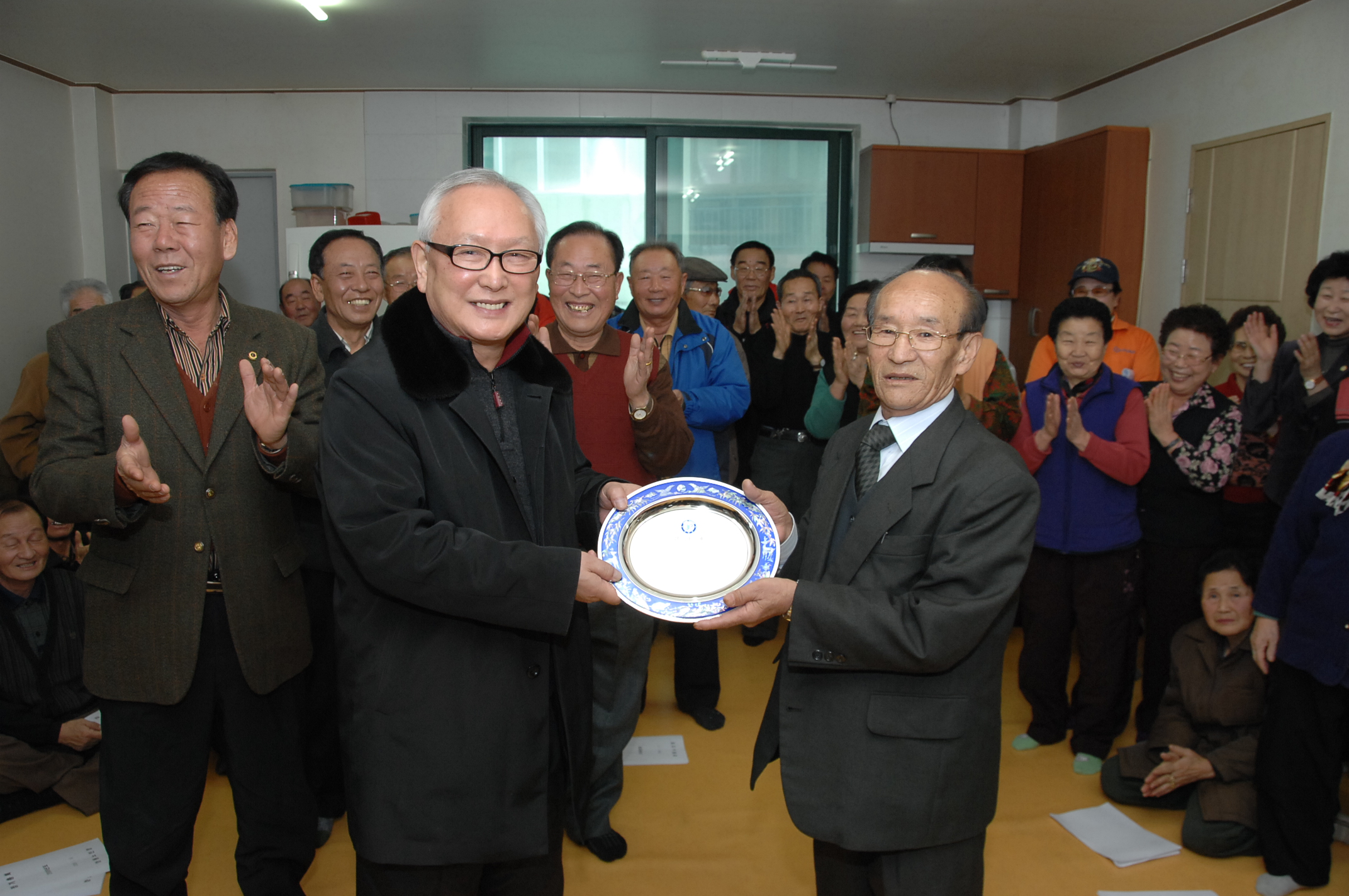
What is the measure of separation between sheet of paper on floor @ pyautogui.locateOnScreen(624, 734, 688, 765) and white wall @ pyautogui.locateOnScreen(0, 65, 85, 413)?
4.65 metres

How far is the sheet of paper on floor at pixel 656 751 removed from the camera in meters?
3.00

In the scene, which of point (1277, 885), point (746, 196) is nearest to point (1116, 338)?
point (1277, 885)

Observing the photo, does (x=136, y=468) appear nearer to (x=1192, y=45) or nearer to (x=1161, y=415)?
(x=1161, y=415)

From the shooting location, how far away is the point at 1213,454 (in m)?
2.87

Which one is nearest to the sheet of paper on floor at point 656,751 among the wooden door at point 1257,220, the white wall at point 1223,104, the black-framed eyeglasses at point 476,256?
the black-framed eyeglasses at point 476,256

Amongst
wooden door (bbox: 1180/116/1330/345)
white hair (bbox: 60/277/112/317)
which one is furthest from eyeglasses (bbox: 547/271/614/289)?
wooden door (bbox: 1180/116/1330/345)

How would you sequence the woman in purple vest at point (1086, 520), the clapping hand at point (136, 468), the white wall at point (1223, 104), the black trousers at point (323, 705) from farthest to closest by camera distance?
the white wall at point (1223, 104), the woman in purple vest at point (1086, 520), the black trousers at point (323, 705), the clapping hand at point (136, 468)

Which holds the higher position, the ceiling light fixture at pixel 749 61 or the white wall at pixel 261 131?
the ceiling light fixture at pixel 749 61

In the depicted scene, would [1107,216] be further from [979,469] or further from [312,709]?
[312,709]

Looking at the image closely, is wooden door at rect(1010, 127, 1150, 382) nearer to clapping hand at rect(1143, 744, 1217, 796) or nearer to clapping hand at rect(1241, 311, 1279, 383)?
clapping hand at rect(1241, 311, 1279, 383)

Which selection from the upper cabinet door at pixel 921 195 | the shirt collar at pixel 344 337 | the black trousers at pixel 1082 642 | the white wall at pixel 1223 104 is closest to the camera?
the shirt collar at pixel 344 337

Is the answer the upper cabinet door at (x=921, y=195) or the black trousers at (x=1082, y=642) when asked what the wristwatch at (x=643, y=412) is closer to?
the black trousers at (x=1082, y=642)

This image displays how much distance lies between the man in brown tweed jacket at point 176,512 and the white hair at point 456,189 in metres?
0.49

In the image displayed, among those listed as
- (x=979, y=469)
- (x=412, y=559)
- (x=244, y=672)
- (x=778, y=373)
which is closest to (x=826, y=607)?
(x=979, y=469)
